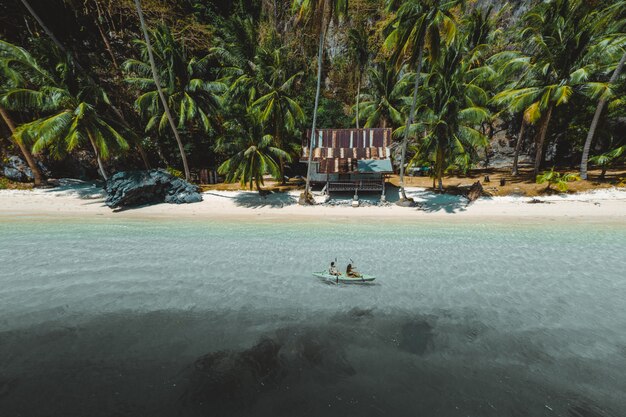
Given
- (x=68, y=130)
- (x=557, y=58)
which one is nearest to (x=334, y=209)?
(x=68, y=130)

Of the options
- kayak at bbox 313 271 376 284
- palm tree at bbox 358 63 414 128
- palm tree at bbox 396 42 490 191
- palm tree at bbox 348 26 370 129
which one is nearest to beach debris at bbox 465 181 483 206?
palm tree at bbox 396 42 490 191

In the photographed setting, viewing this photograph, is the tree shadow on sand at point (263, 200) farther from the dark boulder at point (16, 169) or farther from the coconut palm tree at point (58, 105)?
the dark boulder at point (16, 169)

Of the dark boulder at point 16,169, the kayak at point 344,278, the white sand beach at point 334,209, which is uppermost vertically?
the dark boulder at point 16,169

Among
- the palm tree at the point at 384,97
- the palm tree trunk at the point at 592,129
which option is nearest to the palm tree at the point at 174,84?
the palm tree at the point at 384,97

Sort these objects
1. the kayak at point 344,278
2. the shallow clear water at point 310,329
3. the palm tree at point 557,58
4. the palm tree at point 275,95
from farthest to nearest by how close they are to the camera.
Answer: the palm tree at point 275,95
the palm tree at point 557,58
the kayak at point 344,278
the shallow clear water at point 310,329

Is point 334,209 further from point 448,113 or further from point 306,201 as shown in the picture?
point 448,113

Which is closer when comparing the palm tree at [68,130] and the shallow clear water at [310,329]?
the shallow clear water at [310,329]
